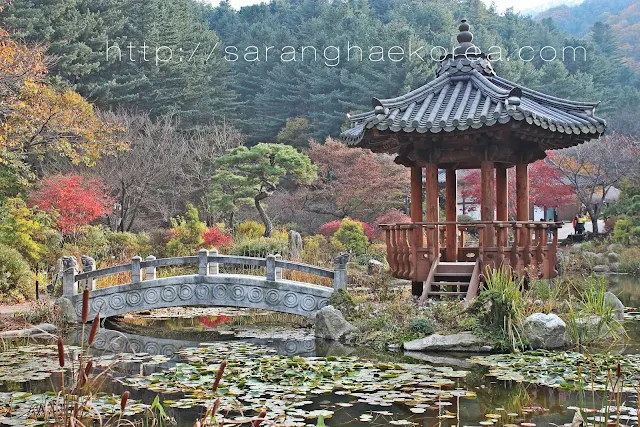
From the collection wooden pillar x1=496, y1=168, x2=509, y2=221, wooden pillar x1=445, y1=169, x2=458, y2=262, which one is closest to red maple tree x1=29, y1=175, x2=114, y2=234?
wooden pillar x1=445, y1=169, x2=458, y2=262

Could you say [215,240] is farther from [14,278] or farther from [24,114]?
[24,114]

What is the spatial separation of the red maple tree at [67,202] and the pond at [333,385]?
9.14 meters

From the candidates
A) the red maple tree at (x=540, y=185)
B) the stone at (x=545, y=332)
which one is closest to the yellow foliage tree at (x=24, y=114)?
the stone at (x=545, y=332)

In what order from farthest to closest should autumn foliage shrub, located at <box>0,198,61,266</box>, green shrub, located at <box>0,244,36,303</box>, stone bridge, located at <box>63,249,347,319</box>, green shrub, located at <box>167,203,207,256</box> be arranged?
green shrub, located at <box>167,203,207,256</box> → autumn foliage shrub, located at <box>0,198,61,266</box> → green shrub, located at <box>0,244,36,303</box> → stone bridge, located at <box>63,249,347,319</box>

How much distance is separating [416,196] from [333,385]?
5.83 m

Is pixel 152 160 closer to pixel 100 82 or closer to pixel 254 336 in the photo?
pixel 100 82

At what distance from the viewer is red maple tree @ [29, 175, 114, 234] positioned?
19.1 meters

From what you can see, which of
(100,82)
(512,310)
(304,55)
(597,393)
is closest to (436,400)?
(597,393)

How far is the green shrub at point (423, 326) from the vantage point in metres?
9.77

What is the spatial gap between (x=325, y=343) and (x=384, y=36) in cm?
2966

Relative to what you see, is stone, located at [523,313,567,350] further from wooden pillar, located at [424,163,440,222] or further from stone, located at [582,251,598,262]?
stone, located at [582,251,598,262]

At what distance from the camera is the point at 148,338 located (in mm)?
11867

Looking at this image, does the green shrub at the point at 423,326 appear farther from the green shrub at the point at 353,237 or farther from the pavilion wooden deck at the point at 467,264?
the green shrub at the point at 353,237

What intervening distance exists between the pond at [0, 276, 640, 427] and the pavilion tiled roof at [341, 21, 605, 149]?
316cm
